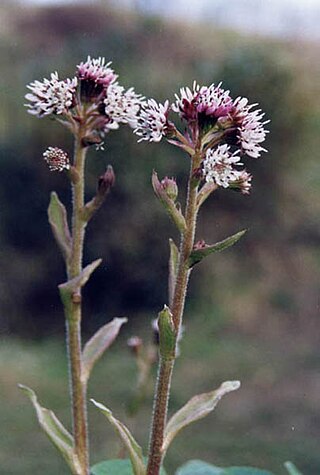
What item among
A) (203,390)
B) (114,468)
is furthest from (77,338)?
(203,390)

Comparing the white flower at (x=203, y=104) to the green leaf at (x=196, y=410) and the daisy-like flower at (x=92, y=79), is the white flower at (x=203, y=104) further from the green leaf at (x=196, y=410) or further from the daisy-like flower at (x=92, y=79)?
the green leaf at (x=196, y=410)

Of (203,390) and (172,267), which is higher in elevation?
(172,267)

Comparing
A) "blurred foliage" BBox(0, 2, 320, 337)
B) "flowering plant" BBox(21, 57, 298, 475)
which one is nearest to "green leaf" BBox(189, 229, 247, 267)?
"flowering plant" BBox(21, 57, 298, 475)

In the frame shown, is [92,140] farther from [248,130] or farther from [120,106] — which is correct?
[248,130]

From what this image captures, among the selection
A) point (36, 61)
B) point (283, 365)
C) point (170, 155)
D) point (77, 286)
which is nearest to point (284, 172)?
point (170, 155)

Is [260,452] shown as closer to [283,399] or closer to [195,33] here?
[283,399]

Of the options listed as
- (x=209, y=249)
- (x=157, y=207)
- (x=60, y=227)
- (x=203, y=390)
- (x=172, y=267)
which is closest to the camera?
(x=209, y=249)

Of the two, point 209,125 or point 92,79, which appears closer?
point 209,125

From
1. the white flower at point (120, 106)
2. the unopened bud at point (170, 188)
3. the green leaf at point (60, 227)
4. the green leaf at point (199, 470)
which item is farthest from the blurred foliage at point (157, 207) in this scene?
the unopened bud at point (170, 188)
